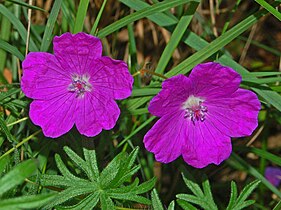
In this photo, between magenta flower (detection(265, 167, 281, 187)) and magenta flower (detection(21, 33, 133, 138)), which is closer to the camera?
magenta flower (detection(21, 33, 133, 138))

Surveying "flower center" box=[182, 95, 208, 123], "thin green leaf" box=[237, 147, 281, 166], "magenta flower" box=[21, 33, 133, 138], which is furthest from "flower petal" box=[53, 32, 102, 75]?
"thin green leaf" box=[237, 147, 281, 166]

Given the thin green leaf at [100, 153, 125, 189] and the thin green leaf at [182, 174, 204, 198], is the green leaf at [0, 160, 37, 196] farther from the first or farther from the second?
the thin green leaf at [182, 174, 204, 198]

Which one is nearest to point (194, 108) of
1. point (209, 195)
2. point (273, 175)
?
point (209, 195)

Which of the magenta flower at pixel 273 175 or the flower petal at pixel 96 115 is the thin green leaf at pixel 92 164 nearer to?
the flower petal at pixel 96 115

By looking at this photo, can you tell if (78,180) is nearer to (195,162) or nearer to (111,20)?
(195,162)

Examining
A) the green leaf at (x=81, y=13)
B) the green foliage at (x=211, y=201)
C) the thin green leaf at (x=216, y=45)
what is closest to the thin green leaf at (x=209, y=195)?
the green foliage at (x=211, y=201)

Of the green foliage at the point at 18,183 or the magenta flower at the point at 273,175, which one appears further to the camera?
the magenta flower at the point at 273,175
